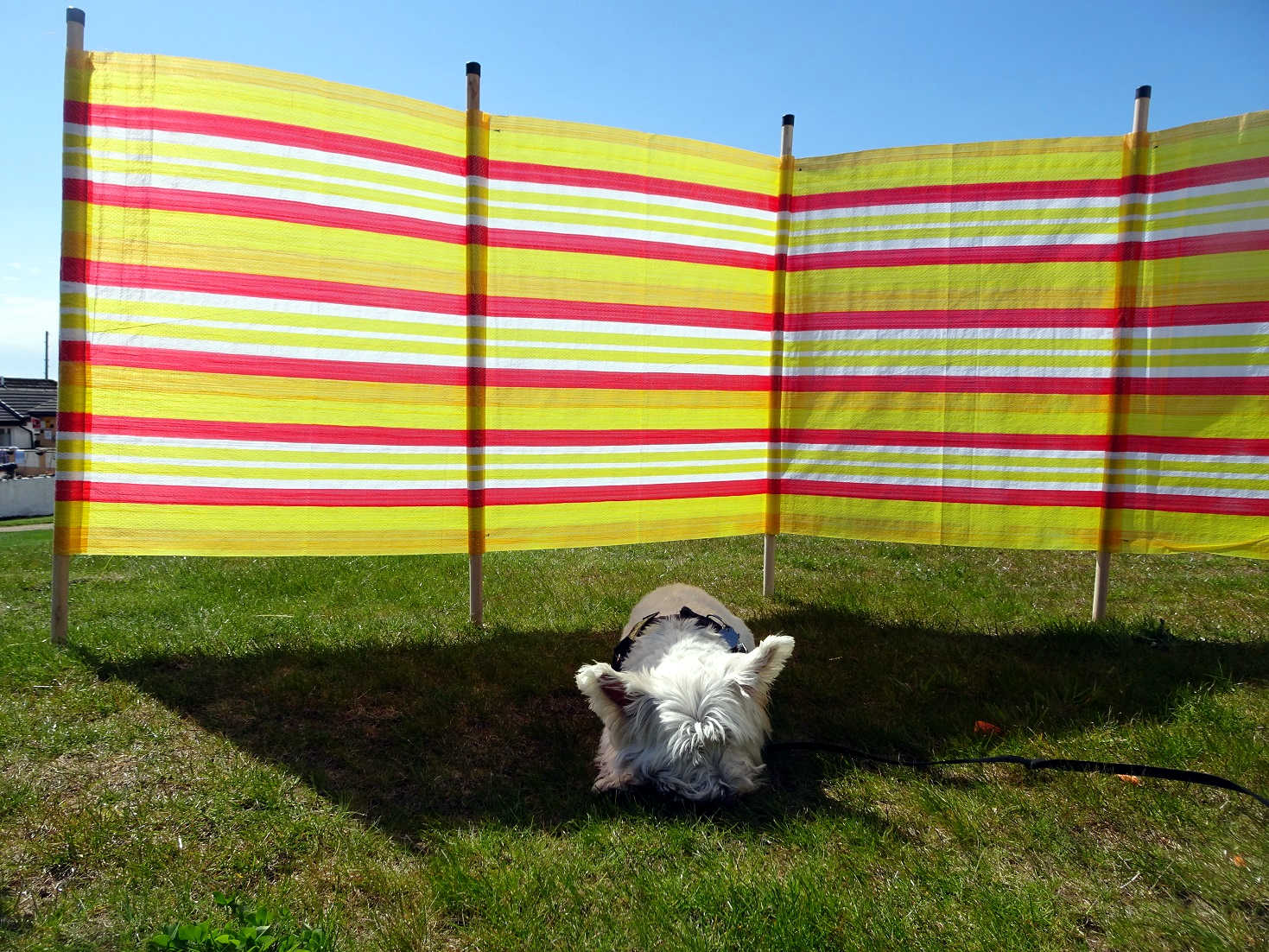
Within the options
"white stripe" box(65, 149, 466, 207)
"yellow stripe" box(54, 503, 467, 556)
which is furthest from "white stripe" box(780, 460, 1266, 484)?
"white stripe" box(65, 149, 466, 207)

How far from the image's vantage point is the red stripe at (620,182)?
521 centimetres

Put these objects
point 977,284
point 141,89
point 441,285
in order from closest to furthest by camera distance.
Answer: point 141,89, point 441,285, point 977,284

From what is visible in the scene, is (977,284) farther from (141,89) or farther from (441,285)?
(141,89)

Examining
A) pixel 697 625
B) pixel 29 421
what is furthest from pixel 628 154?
pixel 29 421

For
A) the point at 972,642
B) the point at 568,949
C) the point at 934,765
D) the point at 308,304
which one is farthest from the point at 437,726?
the point at 972,642

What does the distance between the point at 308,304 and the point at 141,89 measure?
5.05ft

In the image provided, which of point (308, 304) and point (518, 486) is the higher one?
point (308, 304)

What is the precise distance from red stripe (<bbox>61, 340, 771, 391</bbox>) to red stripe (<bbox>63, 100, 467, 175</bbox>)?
1349 mm

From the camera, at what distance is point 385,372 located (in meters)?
4.96

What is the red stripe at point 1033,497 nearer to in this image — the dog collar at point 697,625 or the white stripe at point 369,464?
the white stripe at point 369,464

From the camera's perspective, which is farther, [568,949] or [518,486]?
[518,486]

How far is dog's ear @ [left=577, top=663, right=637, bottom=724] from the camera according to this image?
9.80 ft

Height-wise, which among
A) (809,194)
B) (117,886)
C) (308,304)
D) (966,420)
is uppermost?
(809,194)

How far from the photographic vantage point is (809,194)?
19.4 ft
